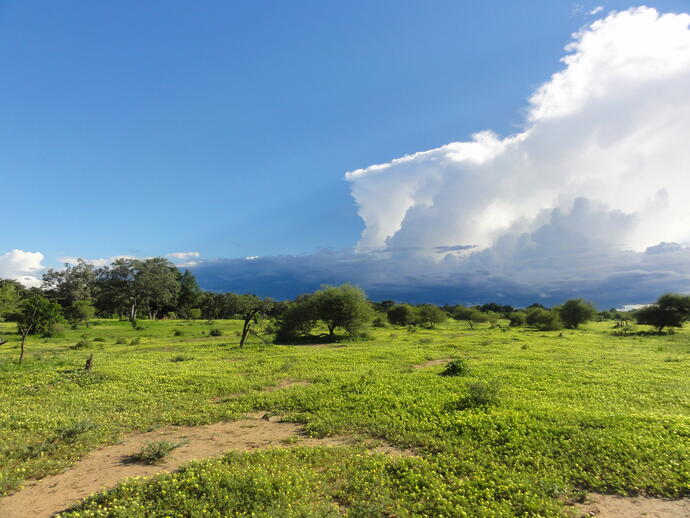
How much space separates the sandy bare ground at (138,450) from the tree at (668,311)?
76.0 m

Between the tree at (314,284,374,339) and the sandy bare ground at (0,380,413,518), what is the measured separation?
3484cm

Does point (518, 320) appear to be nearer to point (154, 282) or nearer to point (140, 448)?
point (140, 448)

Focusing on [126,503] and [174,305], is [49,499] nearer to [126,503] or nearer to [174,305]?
[126,503]

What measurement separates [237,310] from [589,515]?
125 m

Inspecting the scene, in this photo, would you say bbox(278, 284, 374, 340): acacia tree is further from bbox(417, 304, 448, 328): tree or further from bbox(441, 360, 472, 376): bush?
bbox(417, 304, 448, 328): tree

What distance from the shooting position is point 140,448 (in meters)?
10.7

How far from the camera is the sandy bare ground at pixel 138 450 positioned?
7.75 metres

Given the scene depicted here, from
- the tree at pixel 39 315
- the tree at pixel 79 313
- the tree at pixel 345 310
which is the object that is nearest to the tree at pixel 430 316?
the tree at pixel 345 310

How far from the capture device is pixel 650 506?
24.5 feet

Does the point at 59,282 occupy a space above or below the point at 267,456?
above

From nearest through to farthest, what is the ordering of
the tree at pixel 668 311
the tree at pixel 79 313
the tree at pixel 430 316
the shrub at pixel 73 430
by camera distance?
the shrub at pixel 73 430 < the tree at pixel 668 311 < the tree at pixel 79 313 < the tree at pixel 430 316

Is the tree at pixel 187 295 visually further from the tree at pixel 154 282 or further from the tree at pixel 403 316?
the tree at pixel 403 316

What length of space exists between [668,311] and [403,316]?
2170 inches

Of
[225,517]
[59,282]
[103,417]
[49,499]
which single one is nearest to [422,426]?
[225,517]
